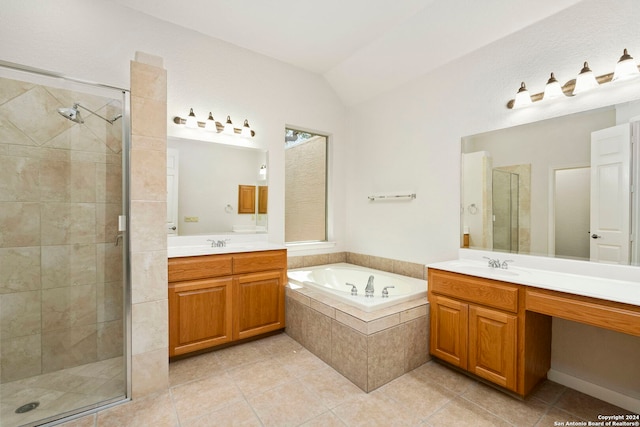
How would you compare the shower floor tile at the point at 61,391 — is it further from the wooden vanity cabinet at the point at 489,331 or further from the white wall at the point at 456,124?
the white wall at the point at 456,124

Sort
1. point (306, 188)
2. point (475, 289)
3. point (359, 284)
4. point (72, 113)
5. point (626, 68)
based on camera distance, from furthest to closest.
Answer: point (306, 188), point (359, 284), point (72, 113), point (475, 289), point (626, 68)

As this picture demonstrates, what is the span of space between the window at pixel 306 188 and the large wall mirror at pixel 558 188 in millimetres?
1849

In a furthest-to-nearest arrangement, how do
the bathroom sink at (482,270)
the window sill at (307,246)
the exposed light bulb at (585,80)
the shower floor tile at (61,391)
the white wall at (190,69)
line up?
the window sill at (307,246) → the white wall at (190,69) → the bathroom sink at (482,270) → the exposed light bulb at (585,80) → the shower floor tile at (61,391)

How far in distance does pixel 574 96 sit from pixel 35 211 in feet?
12.9

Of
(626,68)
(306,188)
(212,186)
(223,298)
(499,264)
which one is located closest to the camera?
(626,68)

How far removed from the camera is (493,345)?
1887 millimetres

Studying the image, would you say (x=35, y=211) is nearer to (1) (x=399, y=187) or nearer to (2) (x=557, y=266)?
(1) (x=399, y=187)

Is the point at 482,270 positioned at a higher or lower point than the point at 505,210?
lower

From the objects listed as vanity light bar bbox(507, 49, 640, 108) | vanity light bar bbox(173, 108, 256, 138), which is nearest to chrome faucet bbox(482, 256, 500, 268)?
vanity light bar bbox(507, 49, 640, 108)

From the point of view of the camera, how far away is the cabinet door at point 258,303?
2.54m

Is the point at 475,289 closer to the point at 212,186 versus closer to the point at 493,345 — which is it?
the point at 493,345

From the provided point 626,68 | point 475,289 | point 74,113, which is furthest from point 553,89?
point 74,113

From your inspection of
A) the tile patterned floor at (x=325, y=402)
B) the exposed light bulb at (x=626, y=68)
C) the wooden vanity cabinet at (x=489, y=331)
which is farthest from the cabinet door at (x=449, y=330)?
the exposed light bulb at (x=626, y=68)

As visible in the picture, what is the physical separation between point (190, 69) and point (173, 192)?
1.23 meters
